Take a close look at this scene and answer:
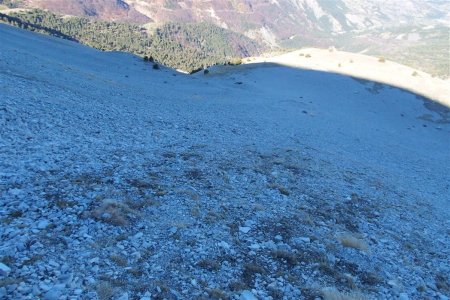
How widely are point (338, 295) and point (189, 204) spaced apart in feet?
19.7

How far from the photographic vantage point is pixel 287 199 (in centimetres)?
1628

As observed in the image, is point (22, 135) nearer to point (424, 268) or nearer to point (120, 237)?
point (120, 237)

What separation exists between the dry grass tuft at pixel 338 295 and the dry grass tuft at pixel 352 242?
3061 millimetres

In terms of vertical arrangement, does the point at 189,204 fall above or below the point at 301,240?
above

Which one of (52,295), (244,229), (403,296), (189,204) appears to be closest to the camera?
(52,295)

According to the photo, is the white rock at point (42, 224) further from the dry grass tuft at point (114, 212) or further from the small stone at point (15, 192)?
the small stone at point (15, 192)

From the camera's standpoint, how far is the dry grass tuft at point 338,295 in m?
9.71

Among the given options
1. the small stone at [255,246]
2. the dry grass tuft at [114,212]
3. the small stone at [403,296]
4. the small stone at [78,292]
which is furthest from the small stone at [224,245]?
the small stone at [403,296]

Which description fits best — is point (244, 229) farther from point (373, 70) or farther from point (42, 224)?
point (373, 70)

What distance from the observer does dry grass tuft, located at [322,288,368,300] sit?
9.71 meters

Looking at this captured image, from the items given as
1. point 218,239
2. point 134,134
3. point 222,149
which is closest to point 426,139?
point 222,149

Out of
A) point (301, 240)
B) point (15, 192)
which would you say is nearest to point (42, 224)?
point (15, 192)

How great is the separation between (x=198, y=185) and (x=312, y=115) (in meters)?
27.8

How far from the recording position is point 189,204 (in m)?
13.5
